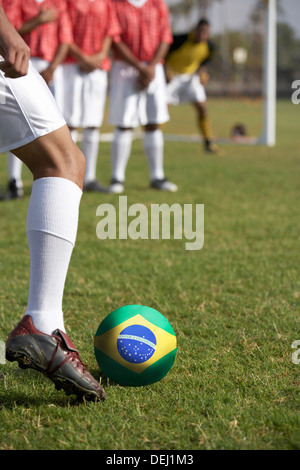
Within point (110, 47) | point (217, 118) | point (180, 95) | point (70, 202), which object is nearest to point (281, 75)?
point (217, 118)

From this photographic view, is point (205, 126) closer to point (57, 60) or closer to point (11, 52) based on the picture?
point (57, 60)

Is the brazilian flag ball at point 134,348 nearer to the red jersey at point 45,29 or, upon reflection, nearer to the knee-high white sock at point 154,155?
the red jersey at point 45,29

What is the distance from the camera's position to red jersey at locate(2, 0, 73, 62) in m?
5.90

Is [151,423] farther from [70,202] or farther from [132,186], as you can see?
[132,186]

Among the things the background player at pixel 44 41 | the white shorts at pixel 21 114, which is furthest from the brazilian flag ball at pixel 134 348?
the background player at pixel 44 41

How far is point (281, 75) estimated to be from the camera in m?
40.2

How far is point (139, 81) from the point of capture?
6.96m

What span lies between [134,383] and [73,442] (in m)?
0.44

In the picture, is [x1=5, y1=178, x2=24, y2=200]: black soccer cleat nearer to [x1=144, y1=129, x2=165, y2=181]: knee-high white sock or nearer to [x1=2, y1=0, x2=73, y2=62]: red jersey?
[x1=2, y1=0, x2=73, y2=62]: red jersey

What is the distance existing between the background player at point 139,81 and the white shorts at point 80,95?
0.24 m

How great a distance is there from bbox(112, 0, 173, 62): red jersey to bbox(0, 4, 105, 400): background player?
4989 millimetres

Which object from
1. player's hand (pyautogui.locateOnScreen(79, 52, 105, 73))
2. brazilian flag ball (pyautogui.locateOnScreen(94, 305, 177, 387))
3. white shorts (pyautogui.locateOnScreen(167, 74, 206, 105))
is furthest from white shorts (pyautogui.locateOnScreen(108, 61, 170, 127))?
brazilian flag ball (pyautogui.locateOnScreen(94, 305, 177, 387))

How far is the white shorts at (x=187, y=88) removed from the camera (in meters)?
11.0

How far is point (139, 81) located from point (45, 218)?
521 centimetres
